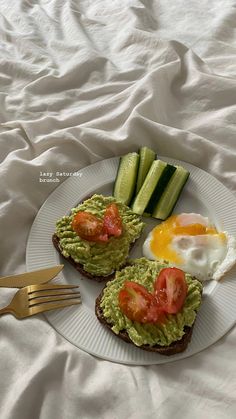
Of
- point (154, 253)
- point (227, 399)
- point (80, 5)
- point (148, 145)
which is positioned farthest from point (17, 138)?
point (227, 399)

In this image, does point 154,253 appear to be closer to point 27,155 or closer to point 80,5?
point 27,155

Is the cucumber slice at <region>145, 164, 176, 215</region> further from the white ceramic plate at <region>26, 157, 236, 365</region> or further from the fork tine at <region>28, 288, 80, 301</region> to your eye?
the fork tine at <region>28, 288, 80, 301</region>

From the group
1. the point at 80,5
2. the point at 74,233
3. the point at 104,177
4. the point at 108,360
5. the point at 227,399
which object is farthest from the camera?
the point at 80,5

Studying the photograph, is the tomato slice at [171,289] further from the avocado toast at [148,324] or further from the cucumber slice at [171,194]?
the cucumber slice at [171,194]

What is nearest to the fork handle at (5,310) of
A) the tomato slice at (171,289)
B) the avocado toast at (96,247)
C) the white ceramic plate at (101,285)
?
the white ceramic plate at (101,285)

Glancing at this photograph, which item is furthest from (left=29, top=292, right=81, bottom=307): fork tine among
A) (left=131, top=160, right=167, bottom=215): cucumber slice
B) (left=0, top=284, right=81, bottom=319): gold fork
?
(left=131, top=160, right=167, bottom=215): cucumber slice

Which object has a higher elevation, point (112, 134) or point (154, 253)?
point (112, 134)
